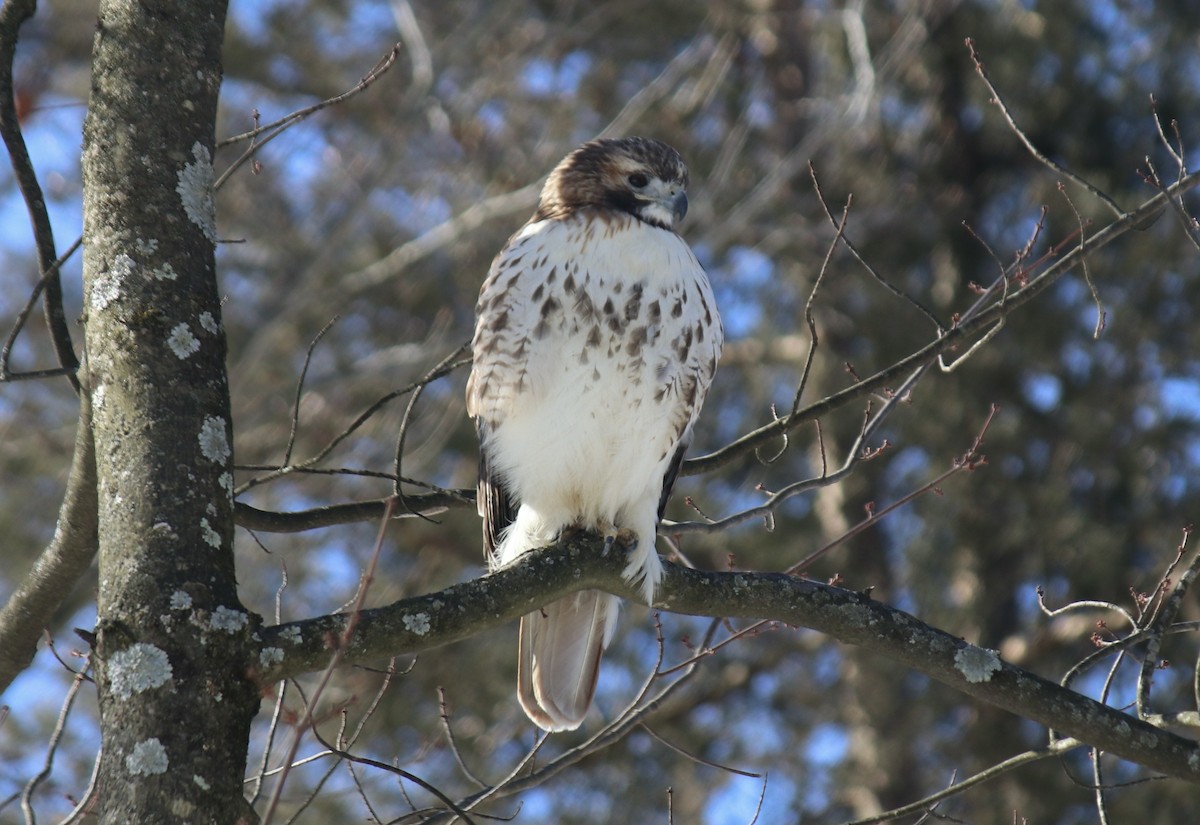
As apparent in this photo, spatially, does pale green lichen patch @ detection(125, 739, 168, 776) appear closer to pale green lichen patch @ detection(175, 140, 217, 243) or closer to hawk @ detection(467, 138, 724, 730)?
pale green lichen patch @ detection(175, 140, 217, 243)

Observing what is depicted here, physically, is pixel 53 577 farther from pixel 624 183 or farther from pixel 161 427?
pixel 624 183

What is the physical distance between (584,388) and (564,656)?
2.66ft

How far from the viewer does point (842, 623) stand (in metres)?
2.97

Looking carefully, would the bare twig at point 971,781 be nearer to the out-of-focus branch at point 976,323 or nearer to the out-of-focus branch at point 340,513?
the out-of-focus branch at point 976,323

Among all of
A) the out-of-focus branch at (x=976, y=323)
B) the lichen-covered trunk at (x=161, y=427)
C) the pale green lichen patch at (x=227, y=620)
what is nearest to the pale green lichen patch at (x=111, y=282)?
the lichen-covered trunk at (x=161, y=427)

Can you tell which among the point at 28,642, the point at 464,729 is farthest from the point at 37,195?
the point at 464,729

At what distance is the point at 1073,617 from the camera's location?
769cm

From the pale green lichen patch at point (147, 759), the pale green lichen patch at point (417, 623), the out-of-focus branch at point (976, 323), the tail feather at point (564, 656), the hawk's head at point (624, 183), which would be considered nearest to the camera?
the pale green lichen patch at point (147, 759)

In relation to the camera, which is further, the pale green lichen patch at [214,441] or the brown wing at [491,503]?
the brown wing at [491,503]

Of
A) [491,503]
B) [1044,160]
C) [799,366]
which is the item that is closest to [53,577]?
[491,503]

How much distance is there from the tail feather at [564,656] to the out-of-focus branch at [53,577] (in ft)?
4.87

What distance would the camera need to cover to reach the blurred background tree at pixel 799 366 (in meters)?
7.77

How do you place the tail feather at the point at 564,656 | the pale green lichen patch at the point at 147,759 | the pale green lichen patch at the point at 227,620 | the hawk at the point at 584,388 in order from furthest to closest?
the tail feather at the point at 564,656
the hawk at the point at 584,388
the pale green lichen patch at the point at 227,620
the pale green lichen patch at the point at 147,759

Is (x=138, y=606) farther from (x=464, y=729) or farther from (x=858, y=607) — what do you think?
(x=464, y=729)
